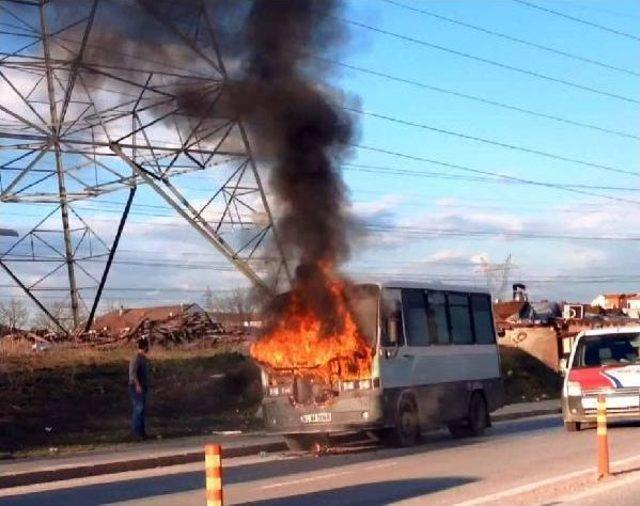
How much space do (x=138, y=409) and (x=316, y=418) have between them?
13.5 ft

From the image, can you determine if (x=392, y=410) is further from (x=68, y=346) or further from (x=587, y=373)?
(x=68, y=346)

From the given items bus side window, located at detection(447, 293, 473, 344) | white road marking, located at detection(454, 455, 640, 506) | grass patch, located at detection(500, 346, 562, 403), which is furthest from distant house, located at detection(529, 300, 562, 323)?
white road marking, located at detection(454, 455, 640, 506)

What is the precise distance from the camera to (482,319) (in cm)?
2394

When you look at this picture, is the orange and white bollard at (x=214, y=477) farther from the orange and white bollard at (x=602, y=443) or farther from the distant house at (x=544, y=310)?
the distant house at (x=544, y=310)

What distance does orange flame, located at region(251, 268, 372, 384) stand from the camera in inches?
760

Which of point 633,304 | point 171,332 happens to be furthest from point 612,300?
point 171,332

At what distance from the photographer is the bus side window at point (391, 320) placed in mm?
19547

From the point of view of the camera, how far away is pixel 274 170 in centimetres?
2223

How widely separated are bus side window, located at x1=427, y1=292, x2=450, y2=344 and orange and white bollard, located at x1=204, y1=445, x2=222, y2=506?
41.6 feet

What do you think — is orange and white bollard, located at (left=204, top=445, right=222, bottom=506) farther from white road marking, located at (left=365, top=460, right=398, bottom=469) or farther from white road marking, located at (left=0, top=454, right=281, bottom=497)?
white road marking, located at (left=365, top=460, right=398, bottom=469)

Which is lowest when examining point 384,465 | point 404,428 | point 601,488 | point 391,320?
point 601,488

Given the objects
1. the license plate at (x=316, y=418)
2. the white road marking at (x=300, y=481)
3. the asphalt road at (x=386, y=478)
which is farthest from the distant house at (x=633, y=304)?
the white road marking at (x=300, y=481)

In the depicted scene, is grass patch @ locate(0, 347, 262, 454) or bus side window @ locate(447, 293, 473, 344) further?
grass patch @ locate(0, 347, 262, 454)

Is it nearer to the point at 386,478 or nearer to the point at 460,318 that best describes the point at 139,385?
the point at 460,318
